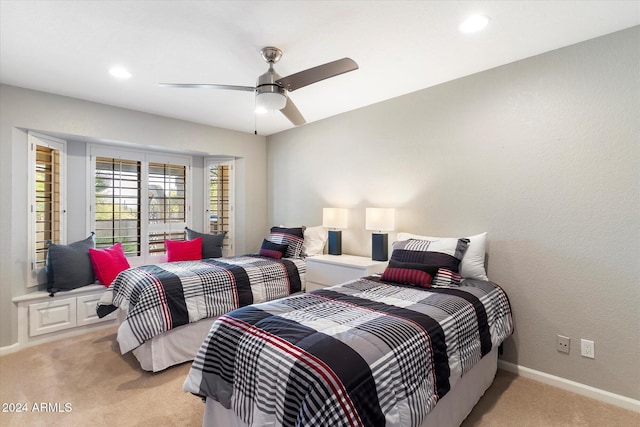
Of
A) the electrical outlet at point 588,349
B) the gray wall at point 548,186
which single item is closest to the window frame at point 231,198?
the gray wall at point 548,186

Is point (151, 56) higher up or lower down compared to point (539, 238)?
higher up

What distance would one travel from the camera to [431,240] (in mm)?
2691

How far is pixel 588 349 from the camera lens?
2.20 m

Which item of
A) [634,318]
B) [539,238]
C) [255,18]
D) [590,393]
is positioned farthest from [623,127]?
[255,18]

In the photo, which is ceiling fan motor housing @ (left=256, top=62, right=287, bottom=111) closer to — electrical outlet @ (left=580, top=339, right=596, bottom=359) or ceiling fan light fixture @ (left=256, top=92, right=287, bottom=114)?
ceiling fan light fixture @ (left=256, top=92, right=287, bottom=114)

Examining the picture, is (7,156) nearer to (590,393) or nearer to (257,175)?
(257,175)

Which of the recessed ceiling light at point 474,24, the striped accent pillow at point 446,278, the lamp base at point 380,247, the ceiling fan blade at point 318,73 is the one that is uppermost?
the recessed ceiling light at point 474,24

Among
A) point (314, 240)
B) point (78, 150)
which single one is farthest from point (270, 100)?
point (78, 150)

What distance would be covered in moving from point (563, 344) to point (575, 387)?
29 cm

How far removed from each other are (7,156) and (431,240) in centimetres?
399

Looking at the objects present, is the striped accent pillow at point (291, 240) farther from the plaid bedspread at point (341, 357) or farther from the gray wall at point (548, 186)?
the plaid bedspread at point (341, 357)

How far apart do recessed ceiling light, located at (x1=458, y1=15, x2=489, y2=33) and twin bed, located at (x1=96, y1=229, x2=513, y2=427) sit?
154 centimetres

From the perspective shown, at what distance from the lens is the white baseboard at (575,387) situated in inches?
80.8

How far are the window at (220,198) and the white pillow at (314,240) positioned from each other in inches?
57.8
